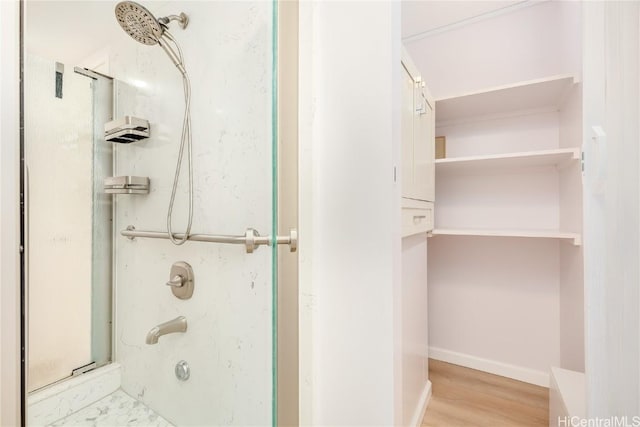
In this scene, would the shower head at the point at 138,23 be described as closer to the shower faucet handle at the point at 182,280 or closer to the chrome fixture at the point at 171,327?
the shower faucet handle at the point at 182,280

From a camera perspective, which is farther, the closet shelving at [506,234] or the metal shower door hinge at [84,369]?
the closet shelving at [506,234]

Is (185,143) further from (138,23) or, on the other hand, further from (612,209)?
(612,209)

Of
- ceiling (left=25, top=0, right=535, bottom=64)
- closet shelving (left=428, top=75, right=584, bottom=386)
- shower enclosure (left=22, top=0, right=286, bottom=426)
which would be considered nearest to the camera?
ceiling (left=25, top=0, right=535, bottom=64)

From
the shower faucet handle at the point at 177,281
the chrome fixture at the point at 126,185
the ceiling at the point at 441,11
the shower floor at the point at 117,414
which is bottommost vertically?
the shower floor at the point at 117,414

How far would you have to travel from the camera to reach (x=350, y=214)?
2.54 feet

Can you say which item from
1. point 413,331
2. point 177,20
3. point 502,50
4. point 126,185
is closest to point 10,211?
point 126,185

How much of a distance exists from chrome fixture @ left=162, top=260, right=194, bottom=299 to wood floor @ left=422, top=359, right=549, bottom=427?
1.25 meters

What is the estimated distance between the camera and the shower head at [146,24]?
34.4 inches

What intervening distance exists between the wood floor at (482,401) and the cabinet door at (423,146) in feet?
3.45

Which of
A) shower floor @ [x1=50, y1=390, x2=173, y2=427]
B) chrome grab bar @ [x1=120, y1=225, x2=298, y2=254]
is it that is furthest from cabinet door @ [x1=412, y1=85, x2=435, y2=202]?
shower floor @ [x1=50, y1=390, x2=173, y2=427]

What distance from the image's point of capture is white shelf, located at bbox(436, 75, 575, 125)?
1.42 meters

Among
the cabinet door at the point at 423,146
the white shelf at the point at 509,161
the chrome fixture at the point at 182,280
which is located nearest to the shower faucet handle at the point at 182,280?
the chrome fixture at the point at 182,280

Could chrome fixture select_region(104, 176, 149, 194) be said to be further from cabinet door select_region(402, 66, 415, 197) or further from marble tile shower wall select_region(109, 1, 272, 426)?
cabinet door select_region(402, 66, 415, 197)

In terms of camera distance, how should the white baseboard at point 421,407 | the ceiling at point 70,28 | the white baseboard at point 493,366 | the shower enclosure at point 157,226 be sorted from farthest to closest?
the white baseboard at point 493,366 → the white baseboard at point 421,407 → the shower enclosure at point 157,226 → the ceiling at point 70,28
